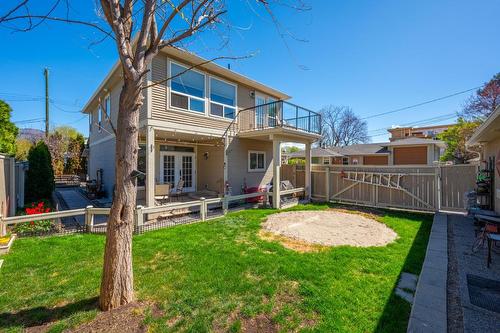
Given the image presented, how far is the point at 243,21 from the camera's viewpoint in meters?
3.52

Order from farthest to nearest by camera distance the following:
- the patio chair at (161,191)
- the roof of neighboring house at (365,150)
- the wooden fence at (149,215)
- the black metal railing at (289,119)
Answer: the roof of neighboring house at (365,150), the black metal railing at (289,119), the patio chair at (161,191), the wooden fence at (149,215)

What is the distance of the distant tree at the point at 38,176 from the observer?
10234mm

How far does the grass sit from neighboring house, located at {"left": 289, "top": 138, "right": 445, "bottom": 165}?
1805 cm

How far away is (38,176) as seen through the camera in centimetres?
1031

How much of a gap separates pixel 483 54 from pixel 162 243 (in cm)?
1940

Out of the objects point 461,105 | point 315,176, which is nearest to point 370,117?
point 461,105

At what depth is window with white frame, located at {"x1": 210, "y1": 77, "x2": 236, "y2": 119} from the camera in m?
10.2

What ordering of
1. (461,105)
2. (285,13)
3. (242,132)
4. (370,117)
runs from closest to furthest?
(285,13)
(242,132)
(461,105)
(370,117)

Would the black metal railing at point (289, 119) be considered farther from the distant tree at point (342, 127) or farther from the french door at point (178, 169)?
the distant tree at point (342, 127)

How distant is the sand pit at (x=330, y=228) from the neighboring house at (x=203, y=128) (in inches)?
98.1

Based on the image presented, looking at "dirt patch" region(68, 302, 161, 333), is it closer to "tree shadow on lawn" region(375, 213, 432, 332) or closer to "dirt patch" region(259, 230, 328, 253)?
"tree shadow on lawn" region(375, 213, 432, 332)

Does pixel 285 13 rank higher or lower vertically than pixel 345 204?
higher

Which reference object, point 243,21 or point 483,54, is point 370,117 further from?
point 243,21

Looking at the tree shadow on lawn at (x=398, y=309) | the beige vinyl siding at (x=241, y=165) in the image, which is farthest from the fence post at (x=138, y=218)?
the tree shadow on lawn at (x=398, y=309)
